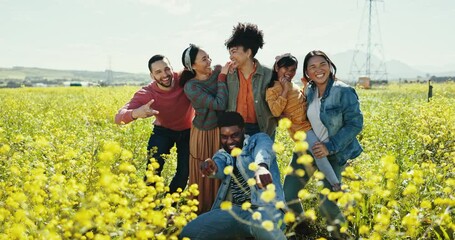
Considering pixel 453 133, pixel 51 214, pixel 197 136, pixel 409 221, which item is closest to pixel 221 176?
pixel 197 136

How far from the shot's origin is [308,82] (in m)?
3.57

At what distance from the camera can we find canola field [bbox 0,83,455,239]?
2.18m

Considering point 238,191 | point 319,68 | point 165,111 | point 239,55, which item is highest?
point 239,55

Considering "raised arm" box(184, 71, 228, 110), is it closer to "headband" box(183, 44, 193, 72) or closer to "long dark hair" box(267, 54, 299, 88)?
"headband" box(183, 44, 193, 72)

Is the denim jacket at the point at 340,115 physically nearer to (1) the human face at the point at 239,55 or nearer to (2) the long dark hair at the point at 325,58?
(2) the long dark hair at the point at 325,58

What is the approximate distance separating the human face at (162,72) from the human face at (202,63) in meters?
0.33

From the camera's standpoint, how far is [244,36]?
3484 millimetres

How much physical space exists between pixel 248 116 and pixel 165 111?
2.92 ft

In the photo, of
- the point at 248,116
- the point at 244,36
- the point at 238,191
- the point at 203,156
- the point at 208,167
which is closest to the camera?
the point at 208,167

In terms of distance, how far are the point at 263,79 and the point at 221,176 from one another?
88 centimetres

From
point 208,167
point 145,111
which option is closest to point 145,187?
point 208,167

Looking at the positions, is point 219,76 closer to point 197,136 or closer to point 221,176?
point 197,136

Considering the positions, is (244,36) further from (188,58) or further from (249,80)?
(188,58)

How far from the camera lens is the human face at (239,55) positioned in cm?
349
